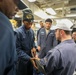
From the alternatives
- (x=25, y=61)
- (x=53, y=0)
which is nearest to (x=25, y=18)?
(x=25, y=61)

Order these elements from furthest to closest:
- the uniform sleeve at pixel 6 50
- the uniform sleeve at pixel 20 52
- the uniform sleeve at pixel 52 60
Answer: the uniform sleeve at pixel 20 52 < the uniform sleeve at pixel 52 60 < the uniform sleeve at pixel 6 50

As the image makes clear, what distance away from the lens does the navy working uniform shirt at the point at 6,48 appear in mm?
889

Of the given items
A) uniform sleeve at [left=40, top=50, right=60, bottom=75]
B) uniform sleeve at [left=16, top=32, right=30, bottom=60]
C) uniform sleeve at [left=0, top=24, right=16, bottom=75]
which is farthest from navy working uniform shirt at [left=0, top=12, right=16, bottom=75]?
uniform sleeve at [left=16, top=32, right=30, bottom=60]

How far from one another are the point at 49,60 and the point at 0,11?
1116 mm

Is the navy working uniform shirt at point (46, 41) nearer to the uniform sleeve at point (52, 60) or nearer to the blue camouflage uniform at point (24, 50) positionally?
the blue camouflage uniform at point (24, 50)

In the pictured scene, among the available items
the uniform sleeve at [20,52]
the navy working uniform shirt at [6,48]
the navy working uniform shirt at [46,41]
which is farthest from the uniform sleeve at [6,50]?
the navy working uniform shirt at [46,41]

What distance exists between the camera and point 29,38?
114 inches

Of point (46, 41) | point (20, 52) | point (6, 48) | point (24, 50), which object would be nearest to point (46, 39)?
point (46, 41)

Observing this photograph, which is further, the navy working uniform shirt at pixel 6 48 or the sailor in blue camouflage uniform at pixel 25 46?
the sailor in blue camouflage uniform at pixel 25 46

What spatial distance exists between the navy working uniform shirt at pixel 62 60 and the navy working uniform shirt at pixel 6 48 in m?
1.00

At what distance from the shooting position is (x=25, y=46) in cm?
277

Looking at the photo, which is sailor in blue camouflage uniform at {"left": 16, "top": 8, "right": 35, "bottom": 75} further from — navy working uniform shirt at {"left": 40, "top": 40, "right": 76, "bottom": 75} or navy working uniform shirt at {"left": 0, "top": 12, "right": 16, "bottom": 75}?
navy working uniform shirt at {"left": 0, "top": 12, "right": 16, "bottom": 75}

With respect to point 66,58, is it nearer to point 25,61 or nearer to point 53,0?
point 25,61

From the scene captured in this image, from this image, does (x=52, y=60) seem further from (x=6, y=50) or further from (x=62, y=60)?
(x=6, y=50)
